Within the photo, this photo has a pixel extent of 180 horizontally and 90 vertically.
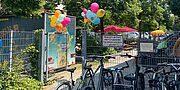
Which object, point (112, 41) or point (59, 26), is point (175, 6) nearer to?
point (59, 26)

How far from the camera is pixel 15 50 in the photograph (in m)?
5.68

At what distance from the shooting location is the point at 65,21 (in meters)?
8.01

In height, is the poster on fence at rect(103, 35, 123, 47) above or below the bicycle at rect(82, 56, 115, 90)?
above

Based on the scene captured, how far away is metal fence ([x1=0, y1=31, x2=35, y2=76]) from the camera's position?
5.23 metres

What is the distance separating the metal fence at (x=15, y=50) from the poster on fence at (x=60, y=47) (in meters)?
1.02

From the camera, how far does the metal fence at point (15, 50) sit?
5230mm

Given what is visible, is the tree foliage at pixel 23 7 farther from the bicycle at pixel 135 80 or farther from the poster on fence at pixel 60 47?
the bicycle at pixel 135 80

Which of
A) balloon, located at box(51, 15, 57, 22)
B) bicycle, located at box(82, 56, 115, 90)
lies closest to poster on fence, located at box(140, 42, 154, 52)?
bicycle, located at box(82, 56, 115, 90)

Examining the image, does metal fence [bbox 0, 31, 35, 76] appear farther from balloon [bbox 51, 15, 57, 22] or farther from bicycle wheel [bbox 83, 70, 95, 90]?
bicycle wheel [bbox 83, 70, 95, 90]

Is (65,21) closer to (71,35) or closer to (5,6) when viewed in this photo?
(71,35)

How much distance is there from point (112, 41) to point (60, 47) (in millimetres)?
3280

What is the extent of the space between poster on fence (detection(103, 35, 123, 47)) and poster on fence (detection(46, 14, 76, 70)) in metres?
2.51

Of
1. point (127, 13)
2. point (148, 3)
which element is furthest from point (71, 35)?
point (148, 3)

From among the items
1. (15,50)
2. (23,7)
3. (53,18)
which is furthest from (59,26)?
(15,50)
